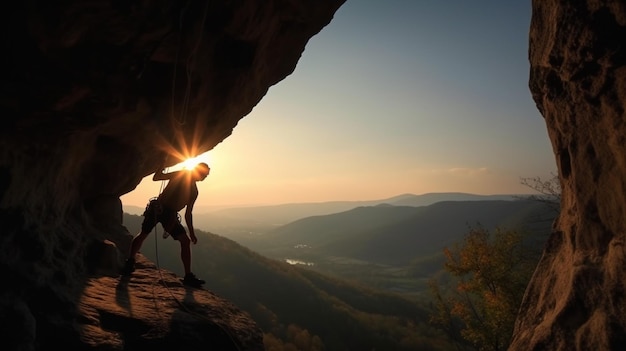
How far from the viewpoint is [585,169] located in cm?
705

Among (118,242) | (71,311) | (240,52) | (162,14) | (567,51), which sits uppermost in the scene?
(240,52)

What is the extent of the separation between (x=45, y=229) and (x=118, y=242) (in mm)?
3811

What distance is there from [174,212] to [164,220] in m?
0.30

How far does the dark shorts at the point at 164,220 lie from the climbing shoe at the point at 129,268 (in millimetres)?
820

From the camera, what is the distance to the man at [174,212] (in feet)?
29.9

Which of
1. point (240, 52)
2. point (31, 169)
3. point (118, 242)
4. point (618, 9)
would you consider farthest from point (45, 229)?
point (618, 9)

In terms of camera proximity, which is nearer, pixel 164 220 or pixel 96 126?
pixel 96 126

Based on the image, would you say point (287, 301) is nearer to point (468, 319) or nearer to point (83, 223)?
point (468, 319)

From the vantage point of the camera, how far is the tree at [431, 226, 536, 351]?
26.8 meters

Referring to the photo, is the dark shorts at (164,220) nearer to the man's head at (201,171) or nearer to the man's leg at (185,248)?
the man's leg at (185,248)

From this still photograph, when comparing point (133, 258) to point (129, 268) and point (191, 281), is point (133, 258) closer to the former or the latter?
point (129, 268)

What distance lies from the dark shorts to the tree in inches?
994

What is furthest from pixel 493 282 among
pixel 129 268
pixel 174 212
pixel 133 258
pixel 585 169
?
pixel 129 268

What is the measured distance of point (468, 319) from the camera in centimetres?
2973
